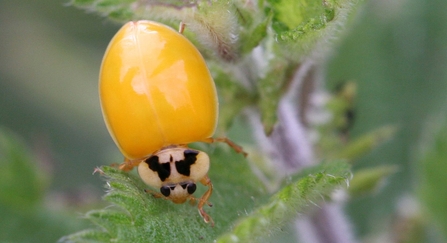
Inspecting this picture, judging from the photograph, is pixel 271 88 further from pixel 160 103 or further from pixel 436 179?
pixel 436 179

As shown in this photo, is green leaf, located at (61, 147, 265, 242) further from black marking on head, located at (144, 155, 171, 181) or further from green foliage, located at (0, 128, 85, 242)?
green foliage, located at (0, 128, 85, 242)

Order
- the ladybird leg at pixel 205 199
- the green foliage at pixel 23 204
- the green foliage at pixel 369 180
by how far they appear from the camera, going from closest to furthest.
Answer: the ladybird leg at pixel 205 199
the green foliage at pixel 369 180
the green foliage at pixel 23 204

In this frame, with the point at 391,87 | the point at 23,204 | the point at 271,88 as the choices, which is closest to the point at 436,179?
the point at 391,87

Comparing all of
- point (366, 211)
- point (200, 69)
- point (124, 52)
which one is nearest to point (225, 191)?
point (200, 69)

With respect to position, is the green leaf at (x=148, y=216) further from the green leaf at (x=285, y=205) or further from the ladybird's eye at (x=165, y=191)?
the green leaf at (x=285, y=205)

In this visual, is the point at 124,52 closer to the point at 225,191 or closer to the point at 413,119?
the point at 225,191

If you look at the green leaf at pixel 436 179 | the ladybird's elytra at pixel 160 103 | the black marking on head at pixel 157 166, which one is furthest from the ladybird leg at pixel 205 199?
the green leaf at pixel 436 179

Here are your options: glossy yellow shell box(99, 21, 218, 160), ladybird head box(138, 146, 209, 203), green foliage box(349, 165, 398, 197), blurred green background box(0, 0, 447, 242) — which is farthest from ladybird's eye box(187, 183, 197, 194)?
blurred green background box(0, 0, 447, 242)

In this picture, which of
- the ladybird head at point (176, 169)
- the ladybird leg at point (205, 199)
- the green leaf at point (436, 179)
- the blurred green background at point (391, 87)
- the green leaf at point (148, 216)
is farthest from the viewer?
the blurred green background at point (391, 87)
